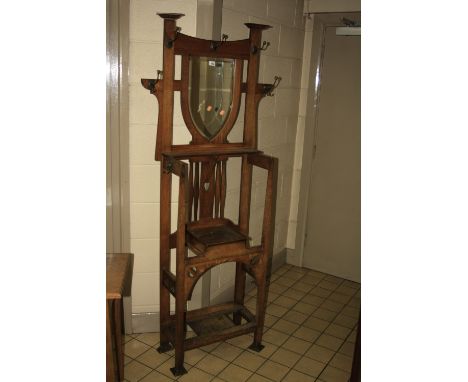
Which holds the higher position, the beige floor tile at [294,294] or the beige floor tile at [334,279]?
the beige floor tile at [334,279]

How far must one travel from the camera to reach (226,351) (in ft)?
8.23

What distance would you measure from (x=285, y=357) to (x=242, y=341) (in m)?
0.29

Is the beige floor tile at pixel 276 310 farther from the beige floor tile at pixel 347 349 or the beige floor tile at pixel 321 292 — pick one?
the beige floor tile at pixel 347 349

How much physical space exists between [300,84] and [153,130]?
1643 millimetres

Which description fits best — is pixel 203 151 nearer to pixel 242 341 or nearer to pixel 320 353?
pixel 242 341

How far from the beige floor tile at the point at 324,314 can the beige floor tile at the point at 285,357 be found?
1.74 feet

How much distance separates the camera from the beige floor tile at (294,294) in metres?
3.26

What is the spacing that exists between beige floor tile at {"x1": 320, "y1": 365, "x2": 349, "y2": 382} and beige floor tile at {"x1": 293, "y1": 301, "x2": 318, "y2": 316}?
25.5 inches

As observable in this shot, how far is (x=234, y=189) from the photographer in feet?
9.47

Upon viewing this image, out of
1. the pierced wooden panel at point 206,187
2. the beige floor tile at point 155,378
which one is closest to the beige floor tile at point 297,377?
the beige floor tile at point 155,378

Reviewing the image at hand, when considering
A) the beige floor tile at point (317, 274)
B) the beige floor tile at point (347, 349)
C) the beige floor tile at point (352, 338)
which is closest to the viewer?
the beige floor tile at point (347, 349)

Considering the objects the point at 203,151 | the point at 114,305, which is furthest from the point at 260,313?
the point at 203,151

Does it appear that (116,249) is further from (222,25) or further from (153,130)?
(222,25)
